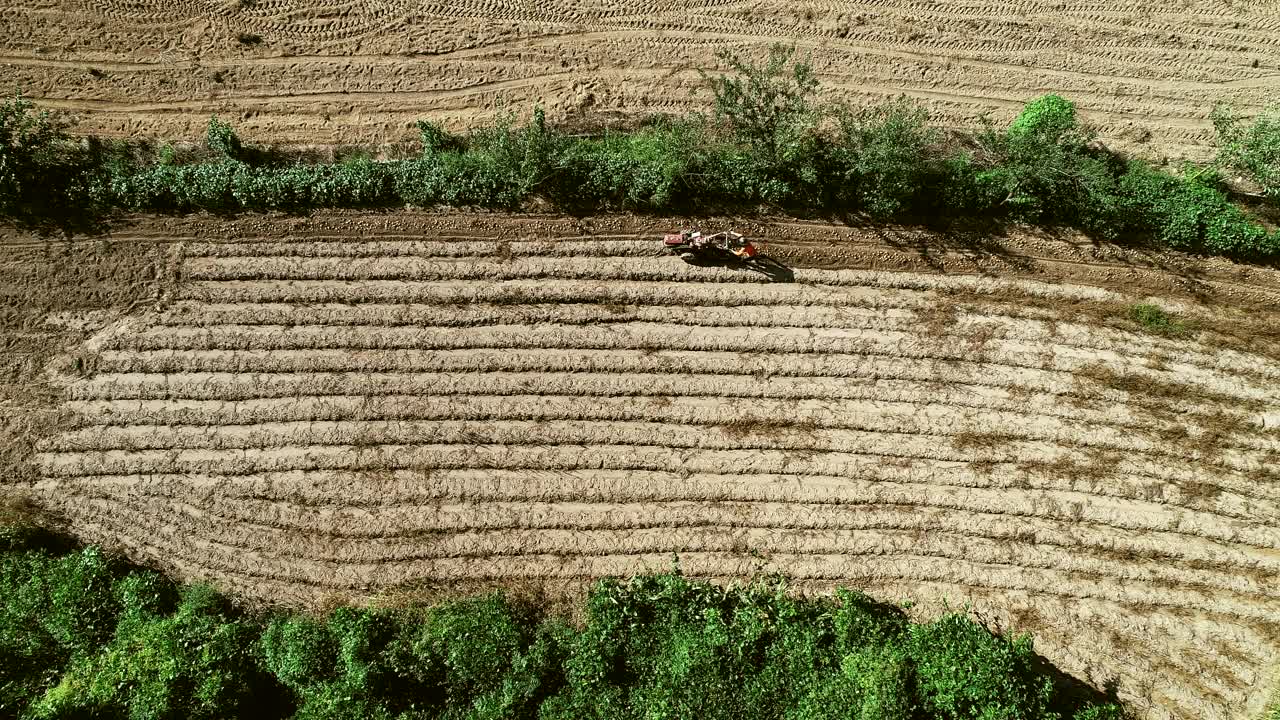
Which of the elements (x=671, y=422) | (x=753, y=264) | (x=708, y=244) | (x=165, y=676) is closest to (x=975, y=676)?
(x=671, y=422)

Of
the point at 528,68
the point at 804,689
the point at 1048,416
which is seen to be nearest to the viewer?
the point at 804,689

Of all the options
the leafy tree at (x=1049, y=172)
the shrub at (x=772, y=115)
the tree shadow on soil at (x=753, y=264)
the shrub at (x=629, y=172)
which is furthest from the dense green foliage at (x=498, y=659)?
the leafy tree at (x=1049, y=172)

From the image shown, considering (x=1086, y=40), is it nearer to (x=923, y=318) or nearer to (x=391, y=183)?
(x=923, y=318)

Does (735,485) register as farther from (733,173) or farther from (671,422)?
(733,173)

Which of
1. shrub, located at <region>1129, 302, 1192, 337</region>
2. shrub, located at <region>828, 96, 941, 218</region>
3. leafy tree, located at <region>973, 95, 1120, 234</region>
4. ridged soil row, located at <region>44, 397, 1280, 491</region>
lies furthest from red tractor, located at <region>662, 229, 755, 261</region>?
shrub, located at <region>1129, 302, 1192, 337</region>

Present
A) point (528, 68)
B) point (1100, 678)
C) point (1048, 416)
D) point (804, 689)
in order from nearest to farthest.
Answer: point (804, 689) → point (1100, 678) → point (1048, 416) → point (528, 68)

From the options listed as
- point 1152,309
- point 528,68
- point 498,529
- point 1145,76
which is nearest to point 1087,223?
point 1152,309

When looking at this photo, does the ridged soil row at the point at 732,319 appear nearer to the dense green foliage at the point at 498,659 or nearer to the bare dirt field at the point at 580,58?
the bare dirt field at the point at 580,58
